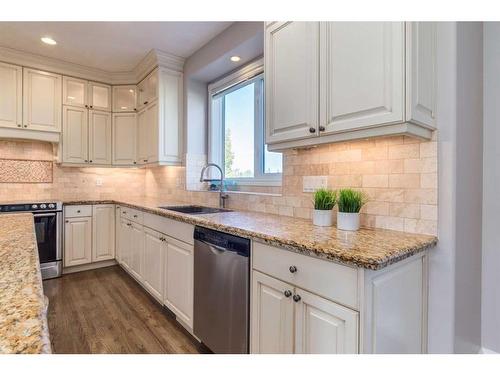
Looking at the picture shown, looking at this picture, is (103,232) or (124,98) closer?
(103,232)

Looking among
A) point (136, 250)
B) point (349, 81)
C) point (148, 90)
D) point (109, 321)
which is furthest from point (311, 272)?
point (148, 90)

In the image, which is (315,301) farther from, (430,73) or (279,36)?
(279,36)

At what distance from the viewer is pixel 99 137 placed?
3.74 m

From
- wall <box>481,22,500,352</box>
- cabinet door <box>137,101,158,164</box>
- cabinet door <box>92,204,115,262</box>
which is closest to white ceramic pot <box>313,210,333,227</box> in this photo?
wall <box>481,22,500,352</box>

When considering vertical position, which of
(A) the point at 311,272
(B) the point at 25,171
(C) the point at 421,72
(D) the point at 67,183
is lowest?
(A) the point at 311,272

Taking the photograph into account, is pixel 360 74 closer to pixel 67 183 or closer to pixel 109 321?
pixel 109 321

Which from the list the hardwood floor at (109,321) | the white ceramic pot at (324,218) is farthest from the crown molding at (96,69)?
the white ceramic pot at (324,218)

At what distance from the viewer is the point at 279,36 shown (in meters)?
1.74

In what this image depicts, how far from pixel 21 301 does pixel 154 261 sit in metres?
2.04

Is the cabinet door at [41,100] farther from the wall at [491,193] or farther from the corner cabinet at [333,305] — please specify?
the wall at [491,193]

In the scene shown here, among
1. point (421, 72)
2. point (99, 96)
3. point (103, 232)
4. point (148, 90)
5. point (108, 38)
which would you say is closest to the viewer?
point (421, 72)

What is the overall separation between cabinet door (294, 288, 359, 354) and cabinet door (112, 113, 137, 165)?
326cm
